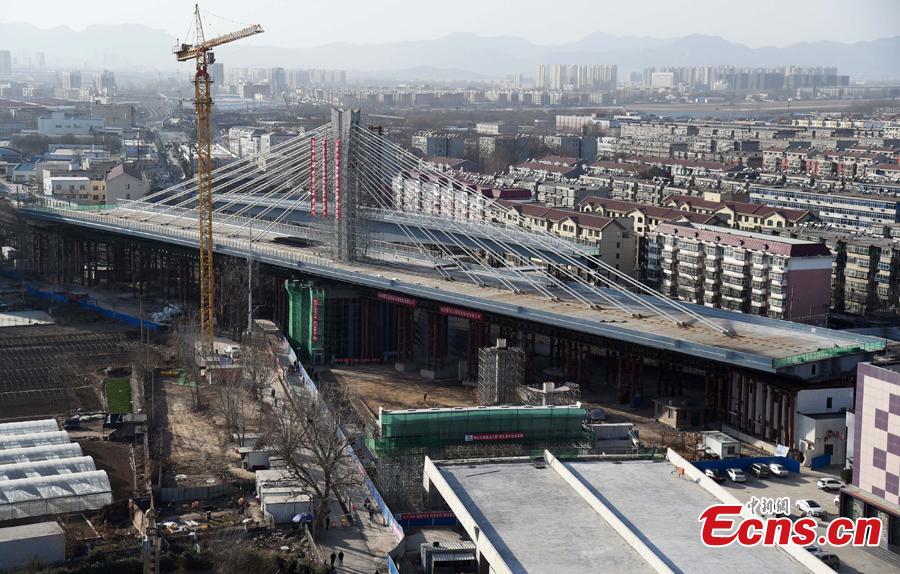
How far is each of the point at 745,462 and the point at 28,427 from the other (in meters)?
9.22

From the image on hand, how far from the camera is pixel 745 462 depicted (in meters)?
15.6

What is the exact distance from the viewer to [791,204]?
1314 inches

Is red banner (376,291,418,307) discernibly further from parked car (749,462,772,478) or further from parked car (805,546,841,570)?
parked car (805,546,841,570)

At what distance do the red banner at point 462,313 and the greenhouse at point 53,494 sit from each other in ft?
25.2

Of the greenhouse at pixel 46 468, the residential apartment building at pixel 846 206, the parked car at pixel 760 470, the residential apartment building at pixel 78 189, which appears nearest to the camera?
Result: the greenhouse at pixel 46 468

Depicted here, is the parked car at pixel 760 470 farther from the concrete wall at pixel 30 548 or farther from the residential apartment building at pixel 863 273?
the residential apartment building at pixel 863 273

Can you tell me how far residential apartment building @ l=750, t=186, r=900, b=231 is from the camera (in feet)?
100

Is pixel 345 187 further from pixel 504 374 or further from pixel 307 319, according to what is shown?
pixel 504 374

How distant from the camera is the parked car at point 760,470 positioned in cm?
1545

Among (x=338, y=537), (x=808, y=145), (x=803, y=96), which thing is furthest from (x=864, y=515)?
(x=803, y=96)

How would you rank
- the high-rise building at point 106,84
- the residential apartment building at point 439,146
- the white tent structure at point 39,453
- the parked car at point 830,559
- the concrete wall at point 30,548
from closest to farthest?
1. the concrete wall at point 30,548
2. the parked car at point 830,559
3. the white tent structure at point 39,453
4. the residential apartment building at point 439,146
5. the high-rise building at point 106,84

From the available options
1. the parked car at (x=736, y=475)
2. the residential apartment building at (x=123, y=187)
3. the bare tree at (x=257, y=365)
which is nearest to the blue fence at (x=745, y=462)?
the parked car at (x=736, y=475)

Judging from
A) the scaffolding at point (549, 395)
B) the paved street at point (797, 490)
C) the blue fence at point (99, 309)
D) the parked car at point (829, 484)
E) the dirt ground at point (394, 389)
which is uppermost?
the scaffolding at point (549, 395)

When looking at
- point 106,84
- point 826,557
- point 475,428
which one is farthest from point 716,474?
point 106,84
